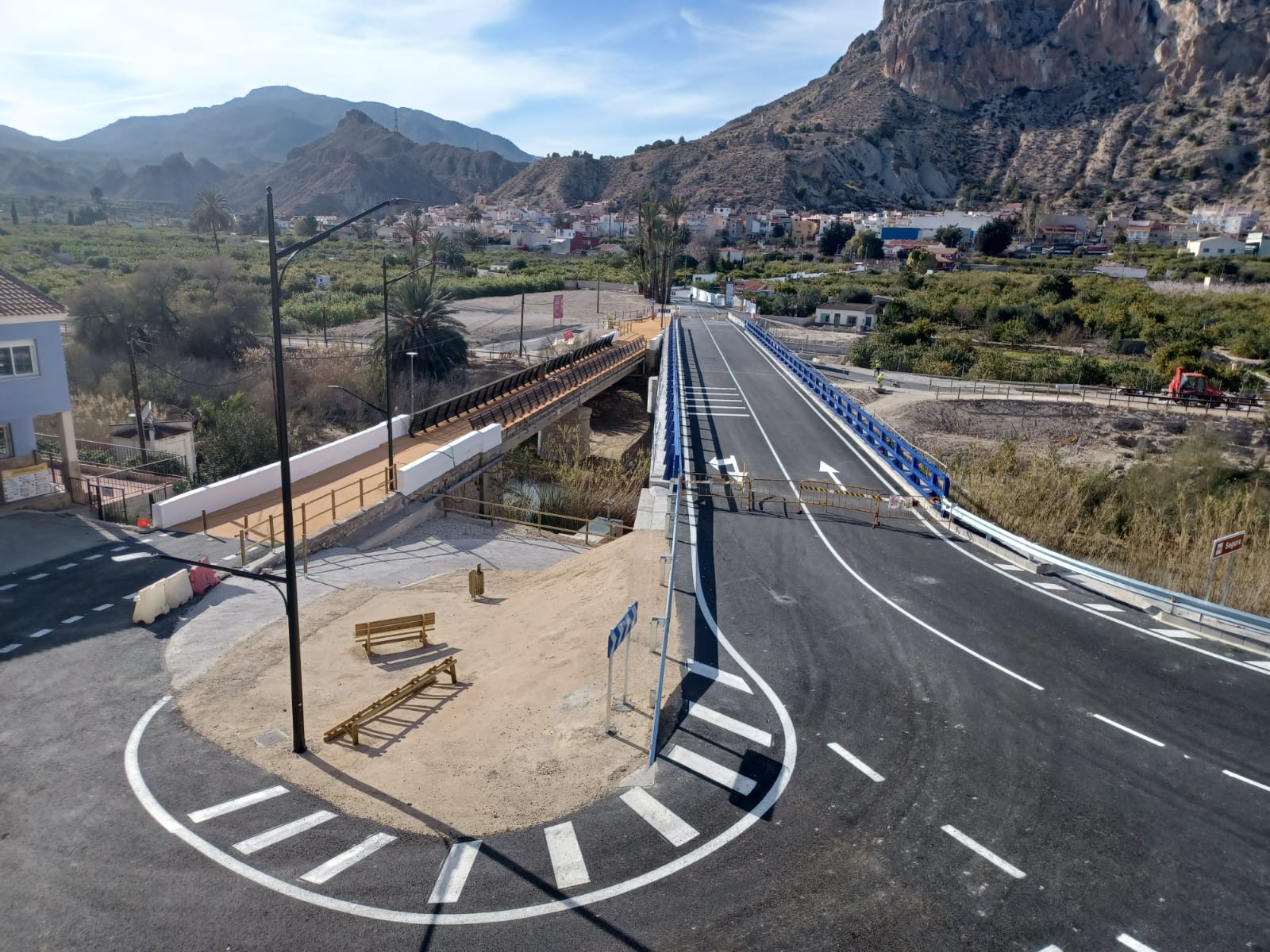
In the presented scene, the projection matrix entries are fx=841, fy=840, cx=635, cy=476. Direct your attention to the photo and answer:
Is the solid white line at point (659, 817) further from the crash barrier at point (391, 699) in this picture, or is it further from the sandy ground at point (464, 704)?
the crash barrier at point (391, 699)

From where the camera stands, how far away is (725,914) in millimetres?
7703

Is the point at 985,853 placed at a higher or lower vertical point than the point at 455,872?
higher

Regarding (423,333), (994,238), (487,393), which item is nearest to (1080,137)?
(994,238)

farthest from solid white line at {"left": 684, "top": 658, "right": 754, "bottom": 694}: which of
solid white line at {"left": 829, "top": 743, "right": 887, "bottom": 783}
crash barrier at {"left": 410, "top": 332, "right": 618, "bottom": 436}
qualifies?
crash barrier at {"left": 410, "top": 332, "right": 618, "bottom": 436}

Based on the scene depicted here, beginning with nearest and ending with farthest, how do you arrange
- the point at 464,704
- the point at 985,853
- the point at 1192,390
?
1. the point at 985,853
2. the point at 464,704
3. the point at 1192,390

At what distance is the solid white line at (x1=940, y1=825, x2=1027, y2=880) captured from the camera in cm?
840

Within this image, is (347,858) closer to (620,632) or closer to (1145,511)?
(620,632)

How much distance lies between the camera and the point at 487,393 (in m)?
34.5

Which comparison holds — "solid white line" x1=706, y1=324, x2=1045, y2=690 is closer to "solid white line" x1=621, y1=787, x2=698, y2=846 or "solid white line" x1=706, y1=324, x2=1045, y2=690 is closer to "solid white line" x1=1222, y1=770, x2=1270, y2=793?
"solid white line" x1=1222, y1=770, x2=1270, y2=793

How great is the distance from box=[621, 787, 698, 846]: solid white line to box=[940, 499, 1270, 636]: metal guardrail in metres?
11.1

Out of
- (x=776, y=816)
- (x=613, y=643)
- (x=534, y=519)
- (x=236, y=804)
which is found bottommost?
(x=534, y=519)

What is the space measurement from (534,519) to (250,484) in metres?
9.19

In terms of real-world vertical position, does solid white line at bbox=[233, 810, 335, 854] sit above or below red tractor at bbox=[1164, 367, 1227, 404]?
below

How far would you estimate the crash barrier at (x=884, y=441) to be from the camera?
23141 millimetres
